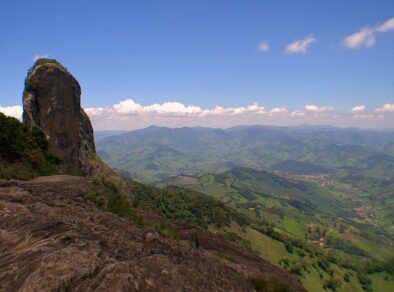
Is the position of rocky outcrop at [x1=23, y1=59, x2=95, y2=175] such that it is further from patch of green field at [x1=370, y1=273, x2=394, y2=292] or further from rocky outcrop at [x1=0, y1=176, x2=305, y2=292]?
patch of green field at [x1=370, y1=273, x2=394, y2=292]

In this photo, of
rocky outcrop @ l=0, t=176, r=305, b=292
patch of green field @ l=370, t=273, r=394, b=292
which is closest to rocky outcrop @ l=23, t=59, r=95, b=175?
rocky outcrop @ l=0, t=176, r=305, b=292

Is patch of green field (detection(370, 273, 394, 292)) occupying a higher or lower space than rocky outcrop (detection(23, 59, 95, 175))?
lower

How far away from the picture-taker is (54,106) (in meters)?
79.2

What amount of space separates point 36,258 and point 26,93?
2862 inches

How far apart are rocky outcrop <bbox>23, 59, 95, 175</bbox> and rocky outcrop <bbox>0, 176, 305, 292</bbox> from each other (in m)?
54.0

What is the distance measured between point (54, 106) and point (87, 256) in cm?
7023

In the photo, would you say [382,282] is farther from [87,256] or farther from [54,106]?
[87,256]

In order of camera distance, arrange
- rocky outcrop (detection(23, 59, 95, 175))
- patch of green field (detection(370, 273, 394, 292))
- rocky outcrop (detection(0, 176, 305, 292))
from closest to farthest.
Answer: rocky outcrop (detection(0, 176, 305, 292)), rocky outcrop (detection(23, 59, 95, 175)), patch of green field (detection(370, 273, 394, 292))

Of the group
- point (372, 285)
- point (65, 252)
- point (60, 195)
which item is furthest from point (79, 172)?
point (372, 285)

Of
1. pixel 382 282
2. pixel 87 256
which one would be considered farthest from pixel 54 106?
pixel 382 282

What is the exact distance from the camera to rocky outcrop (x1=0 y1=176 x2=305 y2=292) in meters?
15.1

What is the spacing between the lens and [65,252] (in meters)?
16.8

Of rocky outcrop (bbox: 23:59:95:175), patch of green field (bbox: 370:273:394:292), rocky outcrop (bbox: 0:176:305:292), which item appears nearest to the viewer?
rocky outcrop (bbox: 0:176:305:292)

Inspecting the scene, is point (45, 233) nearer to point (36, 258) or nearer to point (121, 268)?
point (36, 258)
